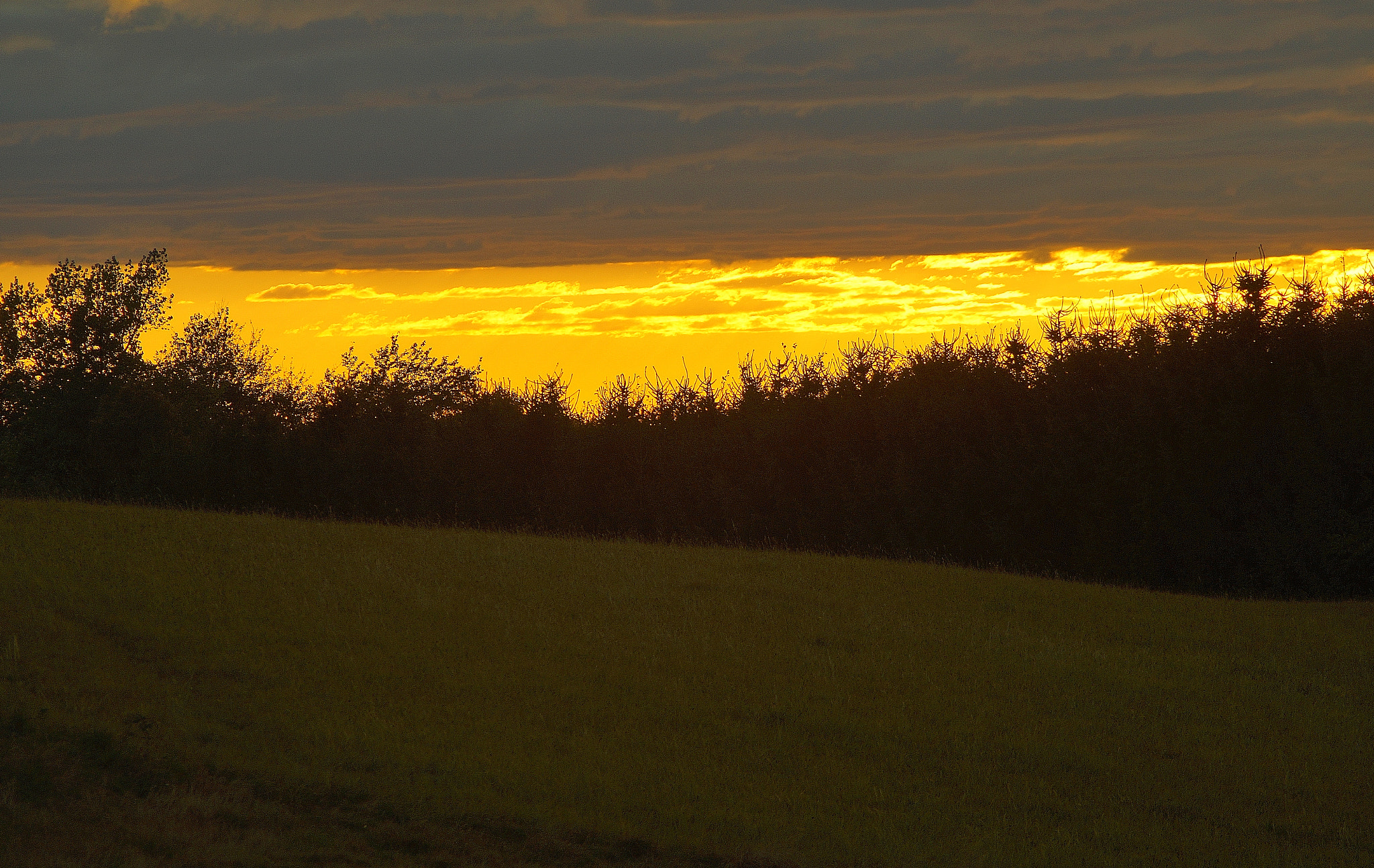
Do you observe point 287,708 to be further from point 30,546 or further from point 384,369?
point 384,369

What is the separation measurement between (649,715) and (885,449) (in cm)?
1640

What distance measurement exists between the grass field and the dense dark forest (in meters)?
Answer: 4.32

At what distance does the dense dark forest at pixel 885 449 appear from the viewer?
21.2 m

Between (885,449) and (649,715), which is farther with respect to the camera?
(885,449)

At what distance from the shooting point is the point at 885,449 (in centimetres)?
2600

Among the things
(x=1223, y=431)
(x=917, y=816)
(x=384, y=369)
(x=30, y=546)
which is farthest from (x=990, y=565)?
(x=384, y=369)

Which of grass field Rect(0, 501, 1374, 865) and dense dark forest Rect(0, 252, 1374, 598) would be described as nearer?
grass field Rect(0, 501, 1374, 865)

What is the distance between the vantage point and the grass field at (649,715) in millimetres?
7891

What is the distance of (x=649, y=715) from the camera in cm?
1055

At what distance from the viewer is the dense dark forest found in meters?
21.2

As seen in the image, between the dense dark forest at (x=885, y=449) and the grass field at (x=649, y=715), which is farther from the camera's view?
the dense dark forest at (x=885, y=449)

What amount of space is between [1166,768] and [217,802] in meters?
7.80

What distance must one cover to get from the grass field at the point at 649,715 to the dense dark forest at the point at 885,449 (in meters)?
4.32

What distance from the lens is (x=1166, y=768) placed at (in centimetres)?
980
